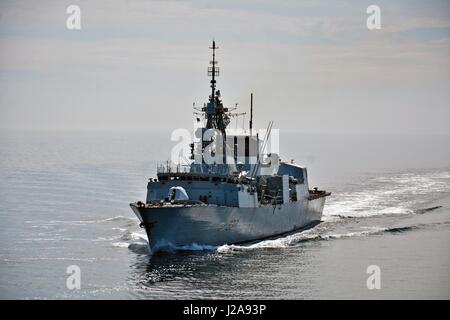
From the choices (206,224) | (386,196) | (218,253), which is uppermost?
(206,224)

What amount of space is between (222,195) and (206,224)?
136 inches

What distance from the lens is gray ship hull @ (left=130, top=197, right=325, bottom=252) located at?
43375 millimetres

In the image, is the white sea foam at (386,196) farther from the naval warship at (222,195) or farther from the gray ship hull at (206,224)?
the gray ship hull at (206,224)

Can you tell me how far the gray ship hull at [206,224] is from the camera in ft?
142

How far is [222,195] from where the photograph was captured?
47906 millimetres

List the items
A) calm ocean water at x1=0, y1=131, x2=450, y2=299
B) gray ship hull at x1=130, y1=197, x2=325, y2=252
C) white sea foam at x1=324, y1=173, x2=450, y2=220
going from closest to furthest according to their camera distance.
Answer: calm ocean water at x1=0, y1=131, x2=450, y2=299
gray ship hull at x1=130, y1=197, x2=325, y2=252
white sea foam at x1=324, y1=173, x2=450, y2=220

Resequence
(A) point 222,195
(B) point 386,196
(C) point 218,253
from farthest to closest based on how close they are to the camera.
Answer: (B) point 386,196 → (A) point 222,195 → (C) point 218,253

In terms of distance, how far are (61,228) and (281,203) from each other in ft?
48.5

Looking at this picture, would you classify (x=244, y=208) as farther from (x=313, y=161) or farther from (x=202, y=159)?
(x=313, y=161)

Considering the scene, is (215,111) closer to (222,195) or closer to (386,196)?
(222,195)

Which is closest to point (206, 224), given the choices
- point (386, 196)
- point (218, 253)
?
point (218, 253)

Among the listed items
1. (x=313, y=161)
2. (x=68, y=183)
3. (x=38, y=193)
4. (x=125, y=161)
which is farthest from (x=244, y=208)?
(x=313, y=161)

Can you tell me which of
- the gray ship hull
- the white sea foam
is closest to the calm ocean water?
the white sea foam

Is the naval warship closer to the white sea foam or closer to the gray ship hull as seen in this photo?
the gray ship hull
